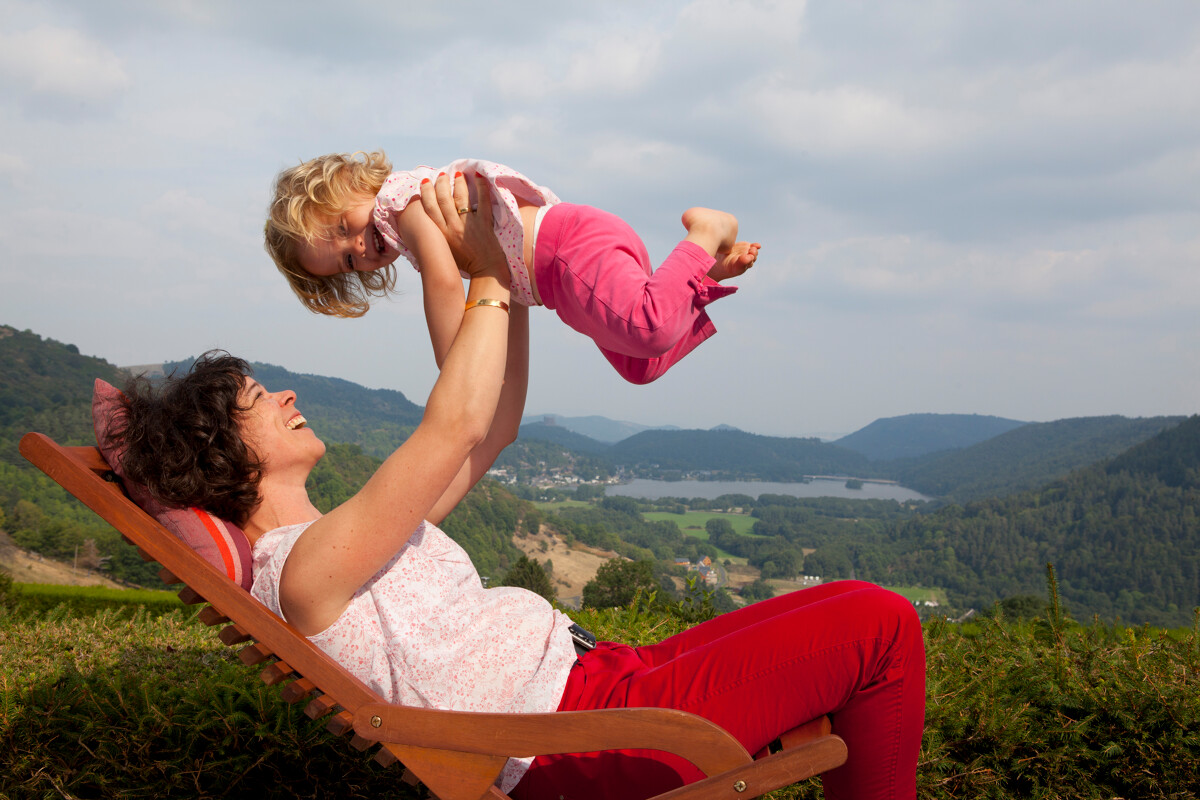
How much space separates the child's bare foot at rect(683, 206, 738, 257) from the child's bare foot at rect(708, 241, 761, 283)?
1.0 inches

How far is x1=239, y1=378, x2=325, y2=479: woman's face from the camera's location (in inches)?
75.0

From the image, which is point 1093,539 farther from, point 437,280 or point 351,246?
point 437,280

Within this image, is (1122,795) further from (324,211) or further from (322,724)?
(324,211)

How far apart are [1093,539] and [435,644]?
249 feet

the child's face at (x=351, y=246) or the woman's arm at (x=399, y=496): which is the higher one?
the child's face at (x=351, y=246)

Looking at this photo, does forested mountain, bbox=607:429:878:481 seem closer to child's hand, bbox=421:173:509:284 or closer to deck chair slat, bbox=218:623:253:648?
child's hand, bbox=421:173:509:284

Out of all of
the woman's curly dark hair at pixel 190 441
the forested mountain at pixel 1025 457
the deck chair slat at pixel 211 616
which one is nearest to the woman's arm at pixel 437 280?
the woman's curly dark hair at pixel 190 441

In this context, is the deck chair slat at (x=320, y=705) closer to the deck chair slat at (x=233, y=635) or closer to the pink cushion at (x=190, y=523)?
the deck chair slat at (x=233, y=635)

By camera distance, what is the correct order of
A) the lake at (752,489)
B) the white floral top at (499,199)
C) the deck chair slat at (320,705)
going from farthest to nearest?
the lake at (752,489)
the white floral top at (499,199)
the deck chair slat at (320,705)

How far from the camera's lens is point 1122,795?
8.77 feet

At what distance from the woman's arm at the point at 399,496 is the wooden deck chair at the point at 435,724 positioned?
0.12 m

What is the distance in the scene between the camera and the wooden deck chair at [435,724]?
1412 millimetres

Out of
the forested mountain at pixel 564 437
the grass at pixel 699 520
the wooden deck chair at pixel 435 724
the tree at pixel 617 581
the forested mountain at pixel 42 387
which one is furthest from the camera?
the forested mountain at pixel 564 437

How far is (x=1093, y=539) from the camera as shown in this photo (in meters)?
62.4
